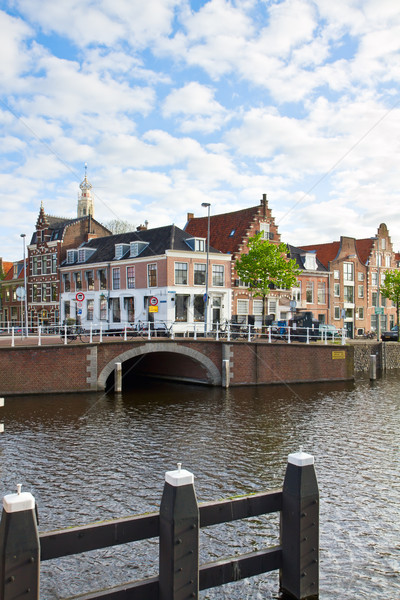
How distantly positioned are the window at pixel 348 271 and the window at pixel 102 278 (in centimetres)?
2851

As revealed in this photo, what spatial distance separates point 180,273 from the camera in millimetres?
41156

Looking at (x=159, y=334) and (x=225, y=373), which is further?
(x=159, y=334)

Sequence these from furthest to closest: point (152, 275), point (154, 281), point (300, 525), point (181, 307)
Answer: point (152, 275) < point (154, 281) < point (181, 307) < point (300, 525)

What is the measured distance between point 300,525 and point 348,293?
55821 millimetres

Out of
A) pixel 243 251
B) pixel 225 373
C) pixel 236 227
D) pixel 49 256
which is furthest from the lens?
pixel 49 256

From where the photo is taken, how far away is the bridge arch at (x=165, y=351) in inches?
1085

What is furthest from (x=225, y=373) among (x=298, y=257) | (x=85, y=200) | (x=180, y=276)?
(x=85, y=200)

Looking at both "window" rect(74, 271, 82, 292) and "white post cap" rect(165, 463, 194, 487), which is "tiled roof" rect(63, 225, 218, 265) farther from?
"white post cap" rect(165, 463, 194, 487)

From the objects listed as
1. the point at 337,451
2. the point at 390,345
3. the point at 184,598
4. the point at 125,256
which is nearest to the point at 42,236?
the point at 125,256

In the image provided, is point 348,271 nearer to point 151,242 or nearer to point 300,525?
point 151,242

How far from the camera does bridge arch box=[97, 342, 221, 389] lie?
27.6m

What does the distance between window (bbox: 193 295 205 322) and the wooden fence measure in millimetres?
35398

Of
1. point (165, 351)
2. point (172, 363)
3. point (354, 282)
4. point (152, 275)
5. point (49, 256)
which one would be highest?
point (49, 256)

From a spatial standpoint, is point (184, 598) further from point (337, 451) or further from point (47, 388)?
point (47, 388)
